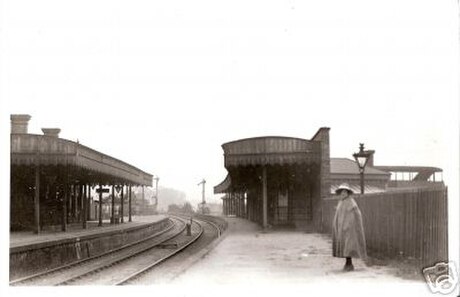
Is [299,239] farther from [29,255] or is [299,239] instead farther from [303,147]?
[29,255]

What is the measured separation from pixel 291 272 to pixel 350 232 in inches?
54.2

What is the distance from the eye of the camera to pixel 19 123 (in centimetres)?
2678

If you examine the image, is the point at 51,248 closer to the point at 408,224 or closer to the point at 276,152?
the point at 276,152

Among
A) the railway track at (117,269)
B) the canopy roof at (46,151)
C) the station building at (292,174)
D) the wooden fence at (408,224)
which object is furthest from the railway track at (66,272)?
the wooden fence at (408,224)

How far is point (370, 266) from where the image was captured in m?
11.2

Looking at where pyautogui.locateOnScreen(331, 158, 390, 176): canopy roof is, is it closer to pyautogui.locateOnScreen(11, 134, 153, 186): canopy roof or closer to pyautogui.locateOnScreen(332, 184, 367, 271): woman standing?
pyautogui.locateOnScreen(11, 134, 153, 186): canopy roof

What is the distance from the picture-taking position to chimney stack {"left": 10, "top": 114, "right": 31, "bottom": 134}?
1049 inches

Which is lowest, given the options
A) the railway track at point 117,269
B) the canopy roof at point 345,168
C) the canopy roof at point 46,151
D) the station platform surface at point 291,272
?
the railway track at point 117,269

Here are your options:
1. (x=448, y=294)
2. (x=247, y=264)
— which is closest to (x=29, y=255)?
(x=247, y=264)

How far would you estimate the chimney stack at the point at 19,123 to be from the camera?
Result: 2664cm

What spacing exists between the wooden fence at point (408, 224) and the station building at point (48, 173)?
10916 mm

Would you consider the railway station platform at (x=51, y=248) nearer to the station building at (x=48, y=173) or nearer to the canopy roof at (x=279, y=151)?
the station building at (x=48, y=173)

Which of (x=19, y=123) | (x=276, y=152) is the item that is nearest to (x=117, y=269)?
(x=276, y=152)

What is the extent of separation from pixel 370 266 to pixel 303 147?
11204 millimetres
